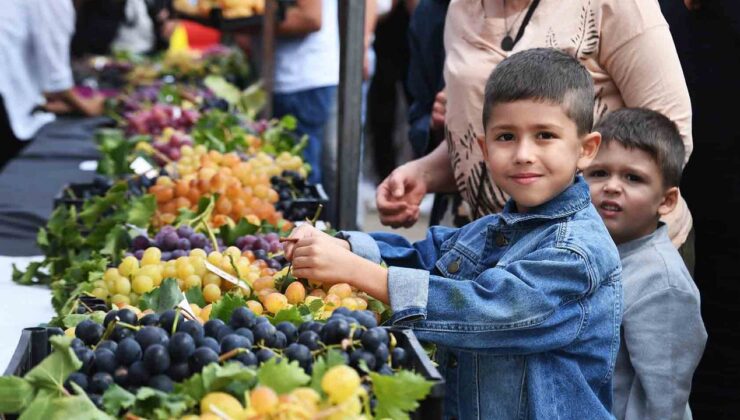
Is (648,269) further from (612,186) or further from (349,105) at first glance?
(349,105)

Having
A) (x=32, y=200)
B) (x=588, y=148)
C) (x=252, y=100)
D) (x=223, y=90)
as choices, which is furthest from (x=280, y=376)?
(x=223, y=90)

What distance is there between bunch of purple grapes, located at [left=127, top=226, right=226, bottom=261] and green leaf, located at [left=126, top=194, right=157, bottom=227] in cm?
20

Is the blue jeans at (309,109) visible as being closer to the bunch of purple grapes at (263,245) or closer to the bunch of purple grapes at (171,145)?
the bunch of purple grapes at (171,145)

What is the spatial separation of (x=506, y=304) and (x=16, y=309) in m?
1.31

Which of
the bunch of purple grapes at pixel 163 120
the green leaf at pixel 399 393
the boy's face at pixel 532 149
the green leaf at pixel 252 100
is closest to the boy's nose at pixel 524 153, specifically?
the boy's face at pixel 532 149

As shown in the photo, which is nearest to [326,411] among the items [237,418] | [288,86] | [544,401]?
[237,418]

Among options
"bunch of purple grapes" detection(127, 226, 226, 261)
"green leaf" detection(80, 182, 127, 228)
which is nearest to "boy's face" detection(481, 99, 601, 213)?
"bunch of purple grapes" detection(127, 226, 226, 261)

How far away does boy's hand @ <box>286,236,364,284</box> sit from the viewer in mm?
1827

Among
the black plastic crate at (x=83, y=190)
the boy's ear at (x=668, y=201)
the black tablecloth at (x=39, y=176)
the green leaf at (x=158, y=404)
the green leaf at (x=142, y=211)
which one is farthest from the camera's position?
the black tablecloth at (x=39, y=176)

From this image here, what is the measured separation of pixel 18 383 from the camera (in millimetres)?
1363

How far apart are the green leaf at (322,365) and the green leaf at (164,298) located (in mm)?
434

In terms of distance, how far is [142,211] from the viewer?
267 centimetres

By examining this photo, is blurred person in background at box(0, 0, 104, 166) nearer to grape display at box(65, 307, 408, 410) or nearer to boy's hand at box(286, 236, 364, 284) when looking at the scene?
boy's hand at box(286, 236, 364, 284)

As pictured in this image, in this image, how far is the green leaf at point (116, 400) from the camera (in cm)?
135
